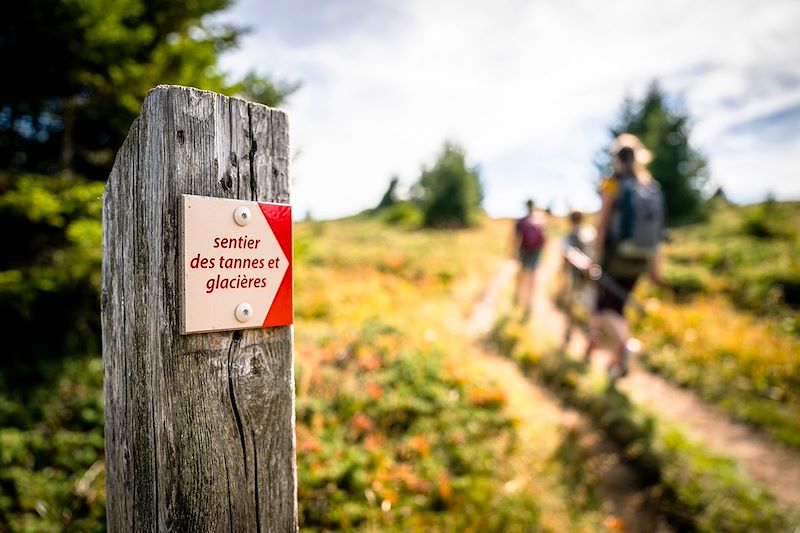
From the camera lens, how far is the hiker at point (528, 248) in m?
8.89

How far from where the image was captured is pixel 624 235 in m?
5.09

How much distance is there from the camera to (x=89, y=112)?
15.2ft

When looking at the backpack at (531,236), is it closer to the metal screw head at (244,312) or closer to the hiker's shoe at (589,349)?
the hiker's shoe at (589,349)

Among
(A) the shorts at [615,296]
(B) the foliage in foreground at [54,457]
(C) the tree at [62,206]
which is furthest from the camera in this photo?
(A) the shorts at [615,296]

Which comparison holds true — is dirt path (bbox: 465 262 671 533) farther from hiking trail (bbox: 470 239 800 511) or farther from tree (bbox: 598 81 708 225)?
tree (bbox: 598 81 708 225)

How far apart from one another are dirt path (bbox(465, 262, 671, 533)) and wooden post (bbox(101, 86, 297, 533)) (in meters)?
2.99

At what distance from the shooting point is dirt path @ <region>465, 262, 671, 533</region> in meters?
3.78

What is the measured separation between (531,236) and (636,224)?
3916 mm

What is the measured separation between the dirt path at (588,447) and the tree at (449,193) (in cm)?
2027

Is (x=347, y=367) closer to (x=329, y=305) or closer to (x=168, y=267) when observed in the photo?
(x=329, y=305)

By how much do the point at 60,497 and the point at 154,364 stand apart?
3040mm

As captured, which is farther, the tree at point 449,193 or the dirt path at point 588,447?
the tree at point 449,193

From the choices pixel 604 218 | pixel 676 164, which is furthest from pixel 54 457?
pixel 676 164

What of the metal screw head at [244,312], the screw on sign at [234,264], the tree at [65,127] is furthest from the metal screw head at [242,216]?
the tree at [65,127]
